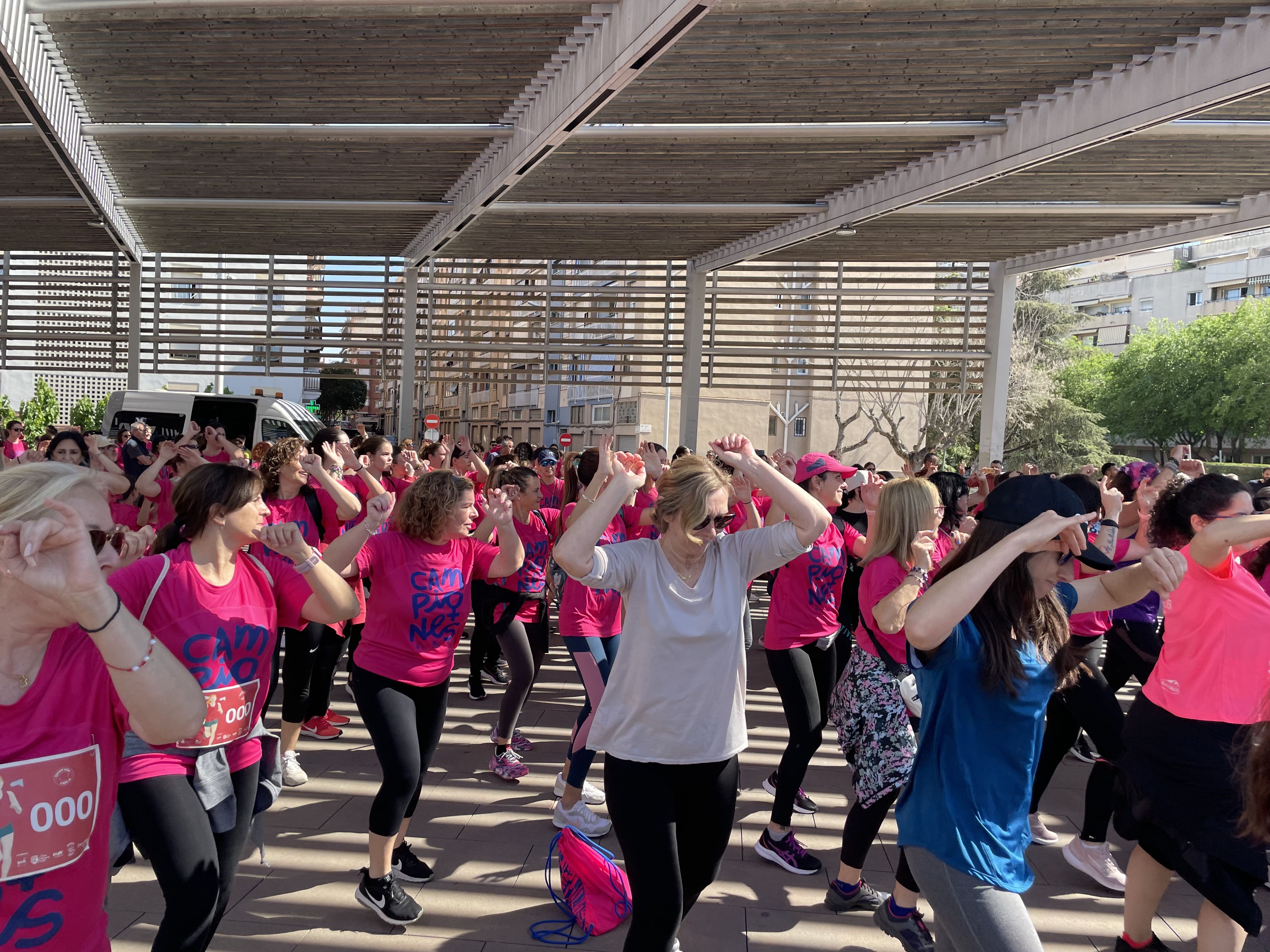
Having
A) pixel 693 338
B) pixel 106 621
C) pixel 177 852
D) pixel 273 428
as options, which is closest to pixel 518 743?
pixel 177 852

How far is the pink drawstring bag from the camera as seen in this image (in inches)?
152

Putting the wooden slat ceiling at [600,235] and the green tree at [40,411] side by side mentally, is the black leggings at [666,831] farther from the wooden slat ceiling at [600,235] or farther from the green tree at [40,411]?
the green tree at [40,411]

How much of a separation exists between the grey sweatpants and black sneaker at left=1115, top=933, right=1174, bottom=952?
1.44m

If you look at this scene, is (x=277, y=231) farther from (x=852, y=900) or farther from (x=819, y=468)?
(x=852, y=900)

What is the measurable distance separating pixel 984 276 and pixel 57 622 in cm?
2198

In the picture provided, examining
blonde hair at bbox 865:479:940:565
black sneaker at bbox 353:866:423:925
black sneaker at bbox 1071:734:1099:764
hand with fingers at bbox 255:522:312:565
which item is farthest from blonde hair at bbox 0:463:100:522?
black sneaker at bbox 1071:734:1099:764

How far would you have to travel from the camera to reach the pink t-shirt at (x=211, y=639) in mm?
2811

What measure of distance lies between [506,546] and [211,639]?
5.20 ft

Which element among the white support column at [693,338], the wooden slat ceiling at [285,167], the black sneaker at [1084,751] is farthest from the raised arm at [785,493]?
the white support column at [693,338]

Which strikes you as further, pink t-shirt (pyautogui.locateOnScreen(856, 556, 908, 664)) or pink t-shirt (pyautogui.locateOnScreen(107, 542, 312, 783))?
pink t-shirt (pyautogui.locateOnScreen(856, 556, 908, 664))

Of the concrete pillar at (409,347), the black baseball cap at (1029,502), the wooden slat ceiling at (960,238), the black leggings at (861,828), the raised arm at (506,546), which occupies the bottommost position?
the black leggings at (861,828)

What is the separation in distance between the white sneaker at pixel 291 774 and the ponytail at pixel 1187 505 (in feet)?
14.7

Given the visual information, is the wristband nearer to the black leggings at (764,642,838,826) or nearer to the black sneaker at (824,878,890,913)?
the black leggings at (764,642,838,826)

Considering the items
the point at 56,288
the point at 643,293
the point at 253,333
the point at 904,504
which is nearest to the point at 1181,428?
the point at 643,293
